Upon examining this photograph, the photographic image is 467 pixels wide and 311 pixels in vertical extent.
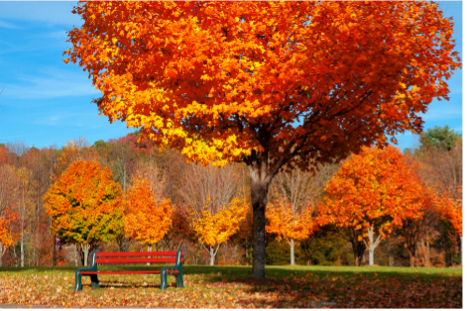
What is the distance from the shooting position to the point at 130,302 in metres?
8.01

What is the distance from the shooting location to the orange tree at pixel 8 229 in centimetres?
3794

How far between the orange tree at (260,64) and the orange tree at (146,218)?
2276 cm

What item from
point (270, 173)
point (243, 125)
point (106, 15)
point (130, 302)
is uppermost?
point (106, 15)

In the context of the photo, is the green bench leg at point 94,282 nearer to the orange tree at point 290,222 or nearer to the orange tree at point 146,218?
the orange tree at point 146,218

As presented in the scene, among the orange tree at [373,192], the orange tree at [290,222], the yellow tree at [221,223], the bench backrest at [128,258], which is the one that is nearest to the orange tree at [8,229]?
the yellow tree at [221,223]

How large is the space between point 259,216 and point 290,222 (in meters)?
21.7

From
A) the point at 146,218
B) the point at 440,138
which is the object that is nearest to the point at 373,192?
the point at 146,218

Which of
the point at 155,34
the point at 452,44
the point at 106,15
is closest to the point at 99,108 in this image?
the point at 106,15

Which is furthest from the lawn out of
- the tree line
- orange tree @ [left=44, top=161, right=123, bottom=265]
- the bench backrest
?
orange tree @ [left=44, top=161, right=123, bottom=265]

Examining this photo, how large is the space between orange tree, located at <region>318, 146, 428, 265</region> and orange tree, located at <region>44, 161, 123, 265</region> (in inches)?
663

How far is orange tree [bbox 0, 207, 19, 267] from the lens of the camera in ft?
124

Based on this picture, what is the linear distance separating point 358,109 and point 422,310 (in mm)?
5126

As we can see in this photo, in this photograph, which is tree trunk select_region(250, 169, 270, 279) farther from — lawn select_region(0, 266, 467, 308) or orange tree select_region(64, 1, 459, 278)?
lawn select_region(0, 266, 467, 308)

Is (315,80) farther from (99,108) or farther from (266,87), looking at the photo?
(99,108)
